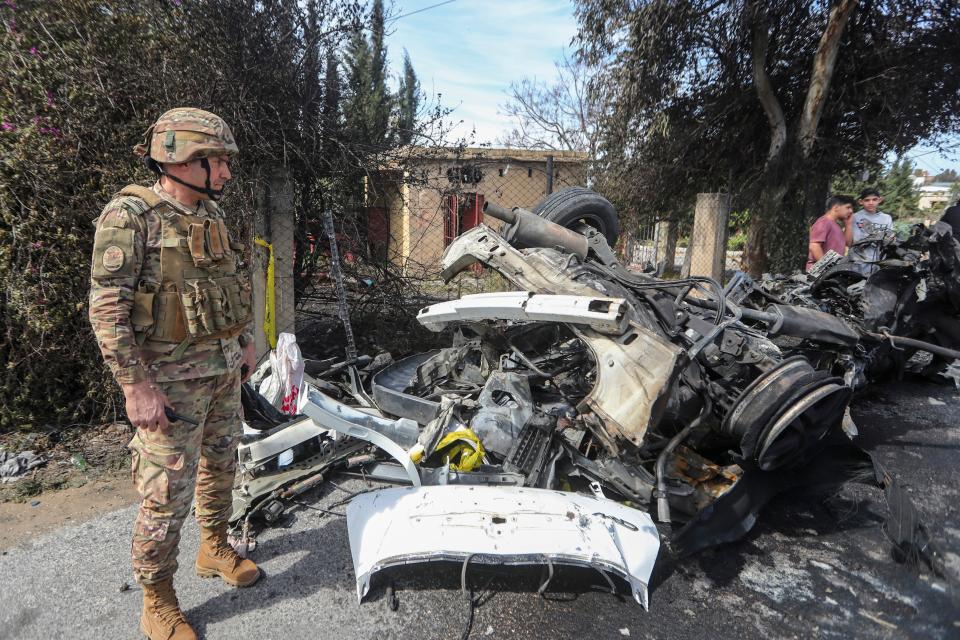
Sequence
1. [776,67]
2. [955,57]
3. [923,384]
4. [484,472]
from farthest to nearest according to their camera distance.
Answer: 1. [776,67]
2. [955,57]
3. [923,384]
4. [484,472]

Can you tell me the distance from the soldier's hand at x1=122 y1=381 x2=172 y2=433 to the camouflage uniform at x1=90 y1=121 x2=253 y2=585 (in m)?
0.04

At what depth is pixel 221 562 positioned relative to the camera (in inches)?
91.4

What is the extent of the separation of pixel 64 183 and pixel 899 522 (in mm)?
4933

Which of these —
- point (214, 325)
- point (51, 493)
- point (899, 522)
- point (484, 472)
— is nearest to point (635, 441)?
point (484, 472)

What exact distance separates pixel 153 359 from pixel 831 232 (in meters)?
6.19

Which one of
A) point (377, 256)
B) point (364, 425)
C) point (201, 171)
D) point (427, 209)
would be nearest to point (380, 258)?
point (377, 256)

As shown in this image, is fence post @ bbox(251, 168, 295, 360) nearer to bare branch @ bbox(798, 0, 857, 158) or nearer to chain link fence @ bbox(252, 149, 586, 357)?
chain link fence @ bbox(252, 149, 586, 357)

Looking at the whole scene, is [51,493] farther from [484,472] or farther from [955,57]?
[955,57]

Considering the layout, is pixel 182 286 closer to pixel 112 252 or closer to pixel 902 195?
pixel 112 252

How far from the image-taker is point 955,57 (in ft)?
26.3

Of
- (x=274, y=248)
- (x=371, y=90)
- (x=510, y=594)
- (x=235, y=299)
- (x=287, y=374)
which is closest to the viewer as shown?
(x=235, y=299)

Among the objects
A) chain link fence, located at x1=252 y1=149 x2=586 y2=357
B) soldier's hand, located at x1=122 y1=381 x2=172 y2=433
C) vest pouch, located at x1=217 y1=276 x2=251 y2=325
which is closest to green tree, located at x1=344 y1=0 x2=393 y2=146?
chain link fence, located at x1=252 y1=149 x2=586 y2=357

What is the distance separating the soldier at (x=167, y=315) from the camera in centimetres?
184

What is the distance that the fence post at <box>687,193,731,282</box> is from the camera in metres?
6.21
